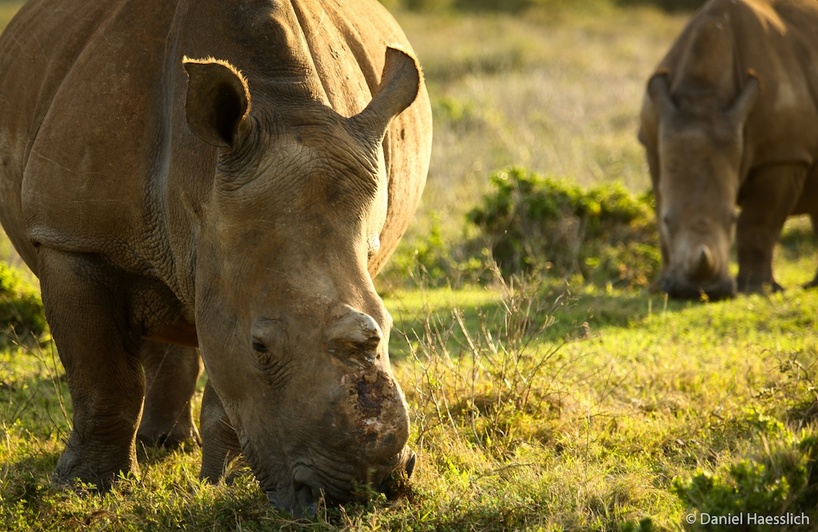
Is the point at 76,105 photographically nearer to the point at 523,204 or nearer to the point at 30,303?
the point at 30,303

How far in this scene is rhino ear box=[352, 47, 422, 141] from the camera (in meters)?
4.13

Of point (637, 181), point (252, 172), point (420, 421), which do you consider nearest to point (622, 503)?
point (420, 421)

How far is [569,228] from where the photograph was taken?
10.2 m

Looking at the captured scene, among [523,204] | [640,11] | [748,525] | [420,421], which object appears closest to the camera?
[748,525]

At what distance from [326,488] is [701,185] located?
6059 millimetres

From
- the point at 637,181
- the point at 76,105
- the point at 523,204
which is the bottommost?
the point at 637,181

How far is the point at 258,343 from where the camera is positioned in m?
3.80

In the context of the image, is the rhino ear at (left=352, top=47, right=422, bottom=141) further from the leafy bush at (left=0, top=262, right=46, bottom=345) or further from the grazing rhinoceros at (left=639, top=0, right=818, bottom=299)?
the grazing rhinoceros at (left=639, top=0, right=818, bottom=299)

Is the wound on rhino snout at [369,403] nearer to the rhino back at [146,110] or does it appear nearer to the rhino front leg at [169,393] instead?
the rhino back at [146,110]

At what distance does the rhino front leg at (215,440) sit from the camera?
4688mm

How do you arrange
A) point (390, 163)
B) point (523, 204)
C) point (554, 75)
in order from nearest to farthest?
point (390, 163) < point (523, 204) < point (554, 75)

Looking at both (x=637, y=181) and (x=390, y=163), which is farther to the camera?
(x=637, y=181)

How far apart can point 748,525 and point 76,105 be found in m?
2.82

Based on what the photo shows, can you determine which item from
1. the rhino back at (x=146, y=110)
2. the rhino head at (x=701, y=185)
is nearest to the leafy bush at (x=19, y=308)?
the rhino back at (x=146, y=110)
